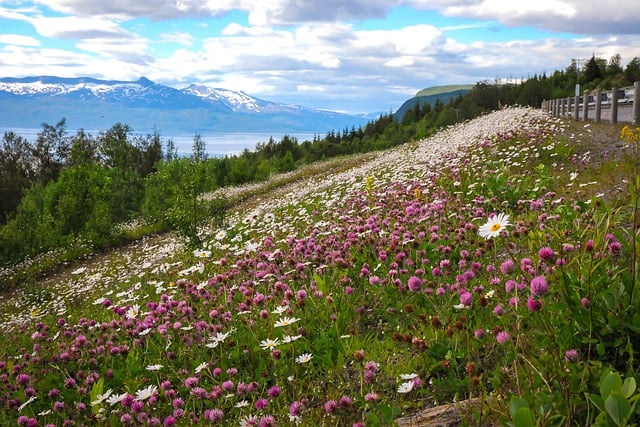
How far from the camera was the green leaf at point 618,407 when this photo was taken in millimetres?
1788

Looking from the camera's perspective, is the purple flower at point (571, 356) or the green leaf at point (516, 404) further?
the purple flower at point (571, 356)

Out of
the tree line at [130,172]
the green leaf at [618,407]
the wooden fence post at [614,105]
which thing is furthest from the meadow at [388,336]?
the wooden fence post at [614,105]

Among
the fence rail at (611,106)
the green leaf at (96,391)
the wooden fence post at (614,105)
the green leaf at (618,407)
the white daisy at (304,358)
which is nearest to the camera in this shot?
the green leaf at (618,407)

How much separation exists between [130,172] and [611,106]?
6498cm

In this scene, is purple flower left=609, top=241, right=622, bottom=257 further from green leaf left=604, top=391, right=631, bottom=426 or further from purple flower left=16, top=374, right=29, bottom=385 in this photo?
purple flower left=16, top=374, right=29, bottom=385

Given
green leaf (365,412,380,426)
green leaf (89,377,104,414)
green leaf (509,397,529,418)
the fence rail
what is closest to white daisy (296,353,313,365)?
green leaf (365,412,380,426)

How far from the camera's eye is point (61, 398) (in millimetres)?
4414

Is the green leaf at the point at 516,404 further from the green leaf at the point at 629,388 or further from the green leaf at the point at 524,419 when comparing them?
the green leaf at the point at 629,388

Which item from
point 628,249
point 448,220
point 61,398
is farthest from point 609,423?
point 448,220

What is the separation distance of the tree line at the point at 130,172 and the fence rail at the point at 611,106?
4148 millimetres

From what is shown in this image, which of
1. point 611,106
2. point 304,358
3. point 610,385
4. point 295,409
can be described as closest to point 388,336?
point 304,358

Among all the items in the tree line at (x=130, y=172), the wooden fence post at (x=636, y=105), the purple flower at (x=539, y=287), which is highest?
the wooden fence post at (x=636, y=105)

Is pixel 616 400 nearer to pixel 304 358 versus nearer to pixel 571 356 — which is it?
pixel 571 356

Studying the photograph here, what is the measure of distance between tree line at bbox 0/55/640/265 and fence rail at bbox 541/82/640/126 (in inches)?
163
